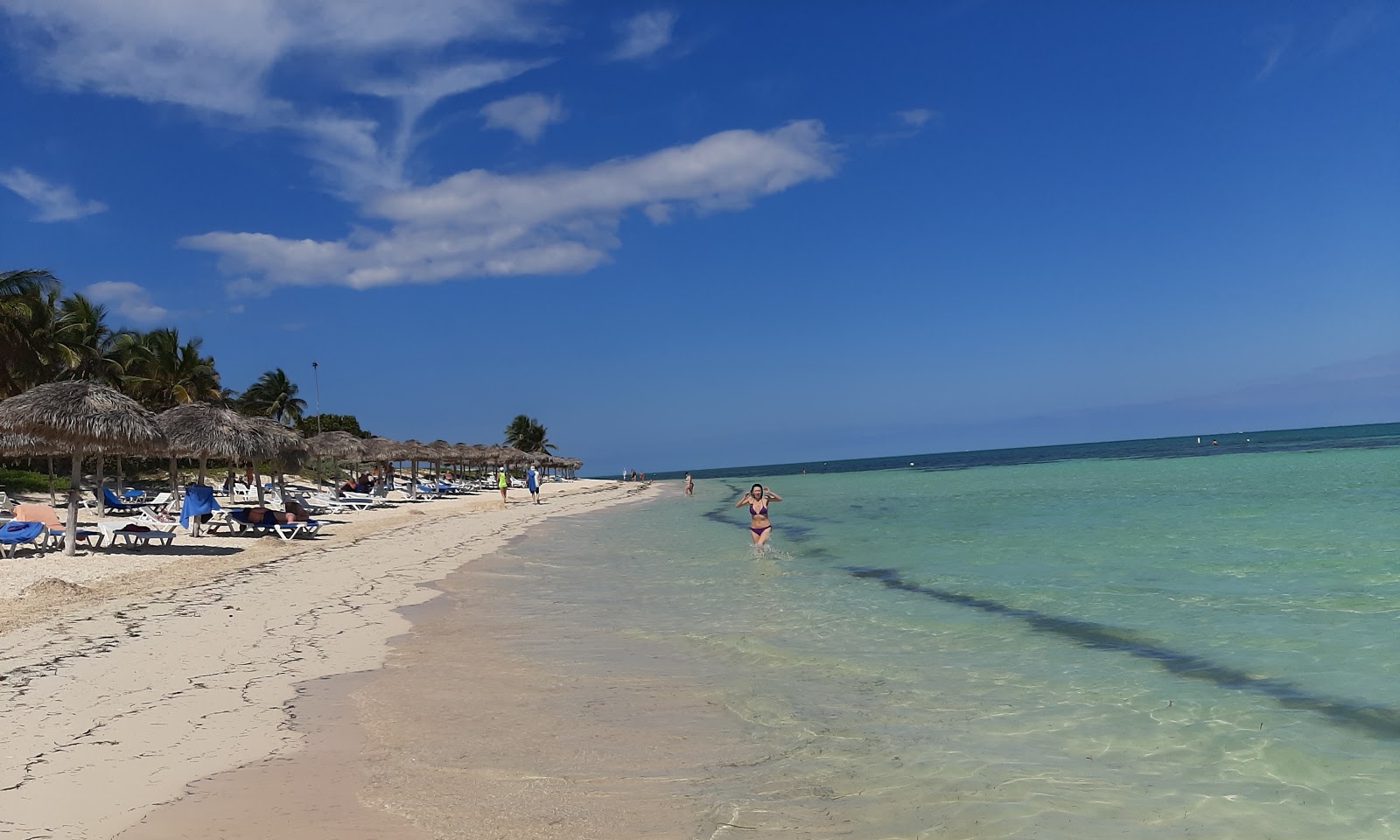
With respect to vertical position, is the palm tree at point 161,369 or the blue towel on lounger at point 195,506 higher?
the palm tree at point 161,369

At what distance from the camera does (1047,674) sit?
6012mm

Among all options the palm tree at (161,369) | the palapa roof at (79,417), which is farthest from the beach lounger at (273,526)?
the palm tree at (161,369)

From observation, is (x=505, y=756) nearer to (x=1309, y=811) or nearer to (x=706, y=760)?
(x=706, y=760)

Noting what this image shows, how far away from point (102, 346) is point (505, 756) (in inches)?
1368

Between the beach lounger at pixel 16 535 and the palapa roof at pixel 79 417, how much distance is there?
1153 millimetres

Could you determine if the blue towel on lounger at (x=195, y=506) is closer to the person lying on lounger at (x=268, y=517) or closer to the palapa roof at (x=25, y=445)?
the person lying on lounger at (x=268, y=517)

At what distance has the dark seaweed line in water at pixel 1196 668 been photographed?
16.0 ft

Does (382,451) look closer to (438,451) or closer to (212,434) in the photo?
(438,451)

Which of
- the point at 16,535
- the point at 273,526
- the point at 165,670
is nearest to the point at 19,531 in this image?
the point at 16,535

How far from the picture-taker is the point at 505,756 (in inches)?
169

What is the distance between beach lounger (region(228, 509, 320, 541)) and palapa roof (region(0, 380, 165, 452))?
3744 mm

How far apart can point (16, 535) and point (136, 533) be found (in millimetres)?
1413

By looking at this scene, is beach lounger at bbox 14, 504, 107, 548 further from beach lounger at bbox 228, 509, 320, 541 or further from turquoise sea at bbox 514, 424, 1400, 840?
turquoise sea at bbox 514, 424, 1400, 840

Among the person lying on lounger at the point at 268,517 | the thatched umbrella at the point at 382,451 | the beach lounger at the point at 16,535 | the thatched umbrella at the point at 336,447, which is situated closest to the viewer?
the beach lounger at the point at 16,535
